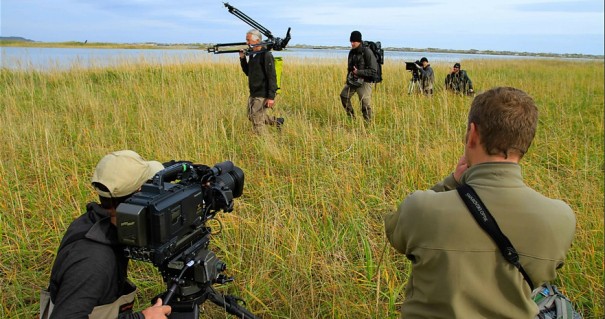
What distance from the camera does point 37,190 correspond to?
3.16m

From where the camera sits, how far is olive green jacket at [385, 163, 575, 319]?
1002 millimetres

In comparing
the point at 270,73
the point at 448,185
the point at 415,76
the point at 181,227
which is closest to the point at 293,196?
the point at 181,227

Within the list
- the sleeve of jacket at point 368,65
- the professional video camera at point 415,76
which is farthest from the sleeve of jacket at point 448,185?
the professional video camera at point 415,76

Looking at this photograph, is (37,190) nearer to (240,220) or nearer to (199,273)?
(240,220)

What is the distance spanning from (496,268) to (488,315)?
136 millimetres

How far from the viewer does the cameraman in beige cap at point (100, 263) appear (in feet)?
4.38

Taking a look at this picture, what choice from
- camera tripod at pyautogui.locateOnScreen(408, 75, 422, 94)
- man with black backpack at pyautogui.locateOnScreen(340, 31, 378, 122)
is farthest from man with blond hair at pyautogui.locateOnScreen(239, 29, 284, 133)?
camera tripod at pyautogui.locateOnScreen(408, 75, 422, 94)

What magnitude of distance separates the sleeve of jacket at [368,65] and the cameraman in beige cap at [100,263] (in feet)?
15.1

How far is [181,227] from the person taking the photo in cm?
137

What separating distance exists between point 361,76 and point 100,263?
4911 millimetres

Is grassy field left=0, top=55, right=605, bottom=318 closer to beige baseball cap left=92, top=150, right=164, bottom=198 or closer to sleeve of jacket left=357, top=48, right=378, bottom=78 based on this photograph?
sleeve of jacket left=357, top=48, right=378, bottom=78

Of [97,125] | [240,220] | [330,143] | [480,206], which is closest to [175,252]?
[480,206]

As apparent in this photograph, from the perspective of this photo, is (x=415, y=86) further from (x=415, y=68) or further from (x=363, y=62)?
(x=363, y=62)

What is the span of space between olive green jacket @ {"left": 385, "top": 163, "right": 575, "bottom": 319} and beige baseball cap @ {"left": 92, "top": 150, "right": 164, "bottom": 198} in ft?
3.32
